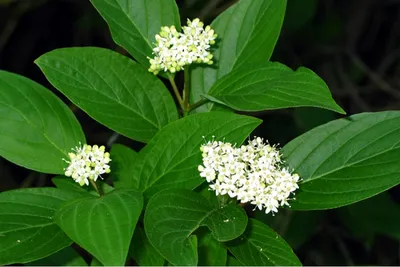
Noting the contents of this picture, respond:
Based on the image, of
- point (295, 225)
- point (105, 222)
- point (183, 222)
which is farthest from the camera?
point (295, 225)

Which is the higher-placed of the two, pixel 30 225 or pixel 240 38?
pixel 240 38

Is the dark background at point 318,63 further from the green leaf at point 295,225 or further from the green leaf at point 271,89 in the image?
the green leaf at point 271,89

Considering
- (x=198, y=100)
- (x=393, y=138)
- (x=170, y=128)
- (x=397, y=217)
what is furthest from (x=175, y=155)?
(x=397, y=217)

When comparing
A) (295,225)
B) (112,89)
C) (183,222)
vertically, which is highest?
(112,89)

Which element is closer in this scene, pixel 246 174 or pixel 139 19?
pixel 246 174

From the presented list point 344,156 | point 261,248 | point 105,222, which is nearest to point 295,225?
point 344,156

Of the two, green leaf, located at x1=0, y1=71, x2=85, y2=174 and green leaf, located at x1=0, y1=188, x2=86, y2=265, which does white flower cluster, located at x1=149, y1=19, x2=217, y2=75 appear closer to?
green leaf, located at x1=0, y1=71, x2=85, y2=174

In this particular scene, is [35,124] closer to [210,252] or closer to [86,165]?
[86,165]
